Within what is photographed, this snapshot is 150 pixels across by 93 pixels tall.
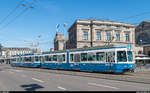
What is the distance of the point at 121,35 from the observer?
55.3 meters

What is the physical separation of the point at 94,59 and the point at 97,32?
33618 millimetres

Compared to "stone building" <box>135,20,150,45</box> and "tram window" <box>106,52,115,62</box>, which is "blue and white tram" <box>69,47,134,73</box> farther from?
"stone building" <box>135,20,150,45</box>

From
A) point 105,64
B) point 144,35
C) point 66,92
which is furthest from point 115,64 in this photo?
point 144,35

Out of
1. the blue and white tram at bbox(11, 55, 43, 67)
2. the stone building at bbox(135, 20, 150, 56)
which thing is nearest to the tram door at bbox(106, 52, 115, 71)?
the blue and white tram at bbox(11, 55, 43, 67)

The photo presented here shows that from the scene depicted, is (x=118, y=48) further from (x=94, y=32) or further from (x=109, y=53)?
(x=94, y=32)

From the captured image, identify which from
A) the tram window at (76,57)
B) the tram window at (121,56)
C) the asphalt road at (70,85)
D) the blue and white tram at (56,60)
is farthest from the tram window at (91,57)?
the asphalt road at (70,85)

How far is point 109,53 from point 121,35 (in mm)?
38333

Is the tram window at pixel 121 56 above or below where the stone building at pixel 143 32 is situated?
below

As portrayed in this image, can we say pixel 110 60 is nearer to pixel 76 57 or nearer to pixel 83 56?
pixel 83 56

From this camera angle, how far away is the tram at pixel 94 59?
60.1 ft

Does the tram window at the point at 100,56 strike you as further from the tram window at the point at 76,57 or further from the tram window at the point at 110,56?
the tram window at the point at 76,57

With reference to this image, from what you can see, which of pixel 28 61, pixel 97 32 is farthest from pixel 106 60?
pixel 97 32

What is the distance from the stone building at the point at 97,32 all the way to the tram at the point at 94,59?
22155mm

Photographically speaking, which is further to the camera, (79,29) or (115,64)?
(79,29)
